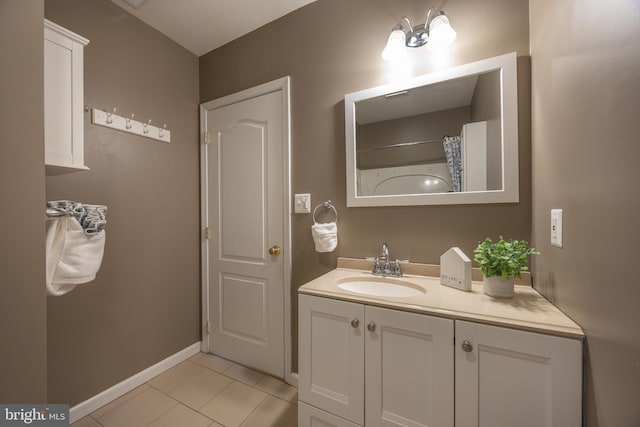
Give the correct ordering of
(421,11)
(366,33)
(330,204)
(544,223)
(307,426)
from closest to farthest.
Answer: (544,223) → (307,426) → (421,11) → (366,33) → (330,204)

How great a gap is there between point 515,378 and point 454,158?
91 cm

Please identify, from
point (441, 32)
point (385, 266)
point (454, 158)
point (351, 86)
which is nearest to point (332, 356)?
point (385, 266)

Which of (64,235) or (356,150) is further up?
(356,150)

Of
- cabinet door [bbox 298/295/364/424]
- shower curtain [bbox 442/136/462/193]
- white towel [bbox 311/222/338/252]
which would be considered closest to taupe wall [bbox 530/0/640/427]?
shower curtain [bbox 442/136/462/193]

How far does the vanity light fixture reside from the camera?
1123 millimetres

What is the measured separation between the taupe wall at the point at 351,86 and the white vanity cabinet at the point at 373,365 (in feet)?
1.60

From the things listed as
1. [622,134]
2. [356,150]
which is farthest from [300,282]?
[622,134]

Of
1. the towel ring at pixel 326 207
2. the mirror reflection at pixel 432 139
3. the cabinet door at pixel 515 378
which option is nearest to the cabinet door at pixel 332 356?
the cabinet door at pixel 515 378

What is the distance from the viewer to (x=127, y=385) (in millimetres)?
1527

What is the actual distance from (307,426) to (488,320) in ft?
2.90

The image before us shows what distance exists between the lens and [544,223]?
0.91 meters

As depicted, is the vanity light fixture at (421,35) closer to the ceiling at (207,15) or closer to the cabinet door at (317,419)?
the ceiling at (207,15)

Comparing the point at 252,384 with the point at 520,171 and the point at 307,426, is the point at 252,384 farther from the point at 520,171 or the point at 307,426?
the point at 520,171

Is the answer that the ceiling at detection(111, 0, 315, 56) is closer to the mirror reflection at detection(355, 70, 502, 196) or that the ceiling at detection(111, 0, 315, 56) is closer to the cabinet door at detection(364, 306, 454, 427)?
the mirror reflection at detection(355, 70, 502, 196)
